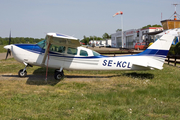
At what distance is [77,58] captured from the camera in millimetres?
9367

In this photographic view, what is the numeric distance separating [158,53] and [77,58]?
14.0ft

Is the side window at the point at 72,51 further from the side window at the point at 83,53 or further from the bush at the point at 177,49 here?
the bush at the point at 177,49

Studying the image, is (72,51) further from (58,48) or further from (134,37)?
(134,37)

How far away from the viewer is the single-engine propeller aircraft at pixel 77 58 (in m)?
9.10

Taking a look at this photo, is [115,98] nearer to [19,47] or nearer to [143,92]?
[143,92]

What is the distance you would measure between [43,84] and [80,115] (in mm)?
4289

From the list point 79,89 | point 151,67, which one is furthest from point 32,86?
point 151,67

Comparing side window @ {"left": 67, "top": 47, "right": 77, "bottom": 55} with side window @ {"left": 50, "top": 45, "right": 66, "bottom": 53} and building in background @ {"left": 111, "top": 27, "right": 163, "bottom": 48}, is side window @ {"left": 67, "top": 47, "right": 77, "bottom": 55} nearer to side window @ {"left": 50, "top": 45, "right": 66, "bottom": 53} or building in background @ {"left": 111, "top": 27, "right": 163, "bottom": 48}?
side window @ {"left": 50, "top": 45, "right": 66, "bottom": 53}

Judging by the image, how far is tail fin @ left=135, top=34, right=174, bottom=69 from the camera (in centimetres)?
920

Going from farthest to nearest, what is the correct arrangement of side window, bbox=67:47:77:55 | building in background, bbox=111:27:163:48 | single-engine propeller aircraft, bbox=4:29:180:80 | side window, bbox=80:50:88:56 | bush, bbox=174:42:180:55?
building in background, bbox=111:27:163:48 → bush, bbox=174:42:180:55 → side window, bbox=80:50:88:56 → side window, bbox=67:47:77:55 → single-engine propeller aircraft, bbox=4:29:180:80

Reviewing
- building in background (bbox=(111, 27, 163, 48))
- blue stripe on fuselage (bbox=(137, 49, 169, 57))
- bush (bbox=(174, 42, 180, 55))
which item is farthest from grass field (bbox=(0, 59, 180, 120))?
building in background (bbox=(111, 27, 163, 48))

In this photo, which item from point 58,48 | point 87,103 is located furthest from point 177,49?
point 87,103

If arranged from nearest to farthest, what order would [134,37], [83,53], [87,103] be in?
[87,103], [83,53], [134,37]

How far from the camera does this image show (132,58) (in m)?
9.63
